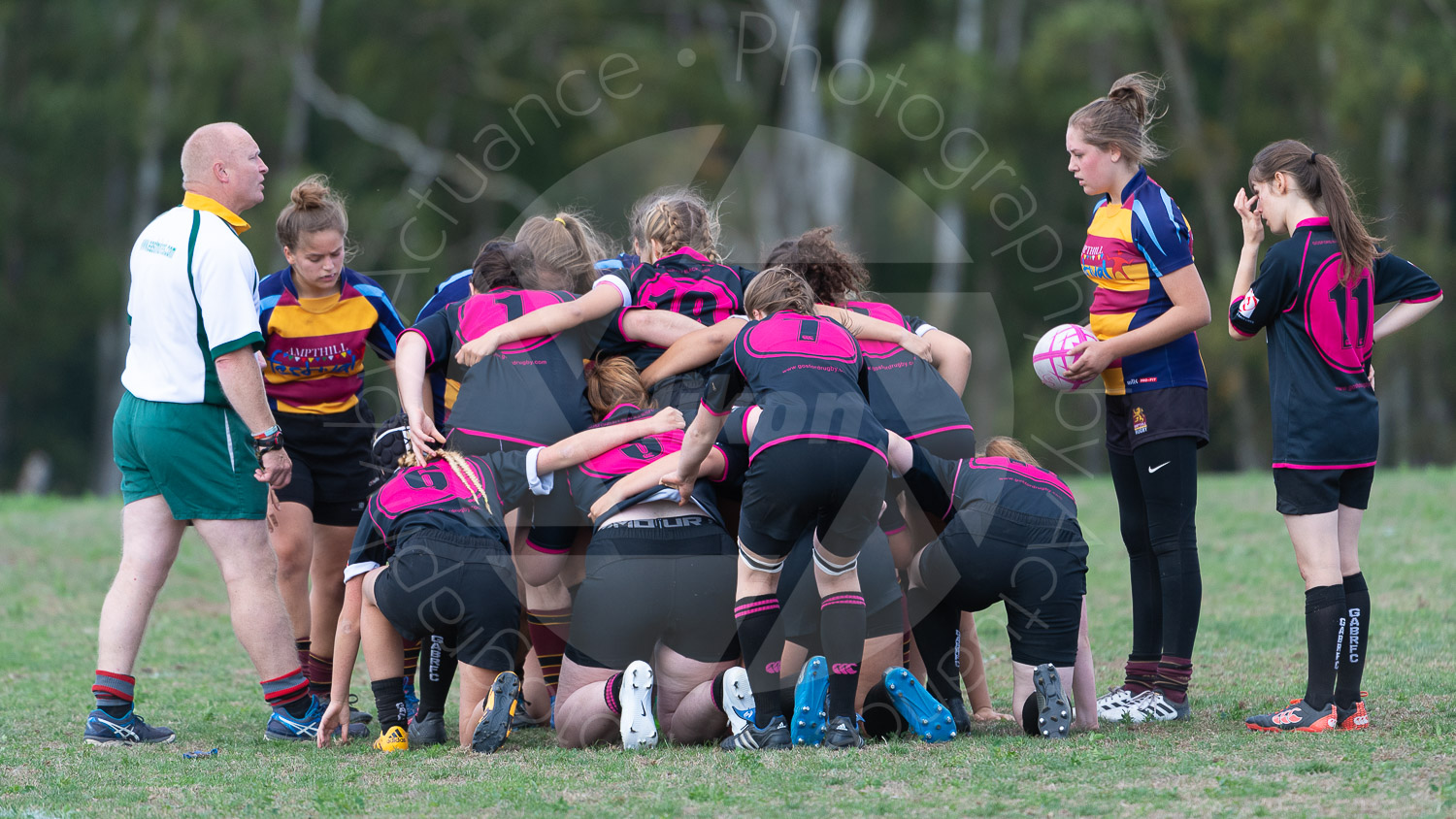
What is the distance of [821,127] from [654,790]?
66.6 ft

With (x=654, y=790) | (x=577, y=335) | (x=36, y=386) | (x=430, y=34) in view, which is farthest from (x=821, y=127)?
(x=654, y=790)

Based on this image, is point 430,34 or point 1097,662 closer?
point 1097,662

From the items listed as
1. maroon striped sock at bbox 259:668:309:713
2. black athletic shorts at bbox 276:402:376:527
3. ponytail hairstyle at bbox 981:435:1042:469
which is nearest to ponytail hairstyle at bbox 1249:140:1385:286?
ponytail hairstyle at bbox 981:435:1042:469

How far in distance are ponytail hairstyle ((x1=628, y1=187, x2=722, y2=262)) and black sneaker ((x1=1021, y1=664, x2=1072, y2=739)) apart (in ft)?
7.52

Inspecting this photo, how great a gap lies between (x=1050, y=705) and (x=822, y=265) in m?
1.94

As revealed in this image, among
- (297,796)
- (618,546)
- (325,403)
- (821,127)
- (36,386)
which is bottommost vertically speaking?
(297,796)

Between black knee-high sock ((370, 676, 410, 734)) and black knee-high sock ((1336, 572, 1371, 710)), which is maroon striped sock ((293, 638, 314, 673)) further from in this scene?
black knee-high sock ((1336, 572, 1371, 710))

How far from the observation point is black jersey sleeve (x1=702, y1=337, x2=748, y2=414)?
4.63m

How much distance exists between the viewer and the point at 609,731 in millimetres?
4742

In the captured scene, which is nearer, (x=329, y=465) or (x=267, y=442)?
(x=267, y=442)

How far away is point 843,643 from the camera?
178 inches

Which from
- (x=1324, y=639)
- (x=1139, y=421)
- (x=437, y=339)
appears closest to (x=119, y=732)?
(x=437, y=339)

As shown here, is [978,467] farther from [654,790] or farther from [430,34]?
[430,34]

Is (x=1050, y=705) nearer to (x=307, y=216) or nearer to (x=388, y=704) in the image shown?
(x=388, y=704)
